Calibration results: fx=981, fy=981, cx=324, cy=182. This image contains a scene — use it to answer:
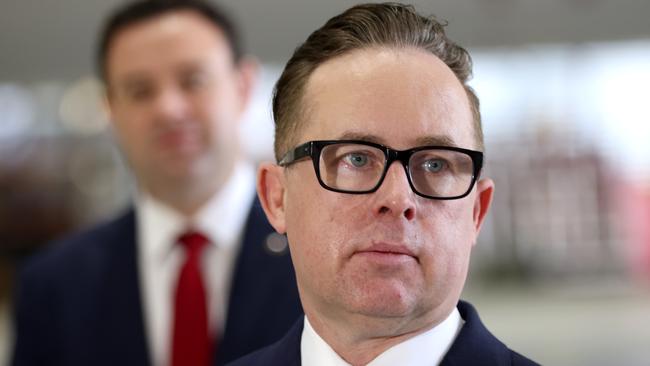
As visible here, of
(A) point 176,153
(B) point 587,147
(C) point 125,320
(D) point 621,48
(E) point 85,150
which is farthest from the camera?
(E) point 85,150

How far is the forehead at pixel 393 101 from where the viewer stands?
564 mm

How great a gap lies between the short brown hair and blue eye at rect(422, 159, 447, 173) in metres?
0.03

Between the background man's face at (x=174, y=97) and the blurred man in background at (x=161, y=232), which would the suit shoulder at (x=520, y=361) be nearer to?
the blurred man in background at (x=161, y=232)

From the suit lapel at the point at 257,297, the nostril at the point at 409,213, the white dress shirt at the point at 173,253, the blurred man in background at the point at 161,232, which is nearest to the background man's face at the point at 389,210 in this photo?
the nostril at the point at 409,213

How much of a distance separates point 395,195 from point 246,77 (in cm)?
96

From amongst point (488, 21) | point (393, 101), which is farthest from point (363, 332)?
point (488, 21)

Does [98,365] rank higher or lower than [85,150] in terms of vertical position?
higher

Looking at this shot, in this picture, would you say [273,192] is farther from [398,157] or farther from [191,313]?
[191,313]

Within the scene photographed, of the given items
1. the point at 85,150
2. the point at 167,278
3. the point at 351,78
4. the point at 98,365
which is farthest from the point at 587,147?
the point at 85,150

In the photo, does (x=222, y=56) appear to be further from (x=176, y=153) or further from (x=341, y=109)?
(x=341, y=109)

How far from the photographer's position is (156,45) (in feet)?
3.70

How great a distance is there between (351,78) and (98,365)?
72 centimetres

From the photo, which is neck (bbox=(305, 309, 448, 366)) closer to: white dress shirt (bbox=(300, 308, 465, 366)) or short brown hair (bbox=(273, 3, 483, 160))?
white dress shirt (bbox=(300, 308, 465, 366))

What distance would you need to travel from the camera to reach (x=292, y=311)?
0.74 m
